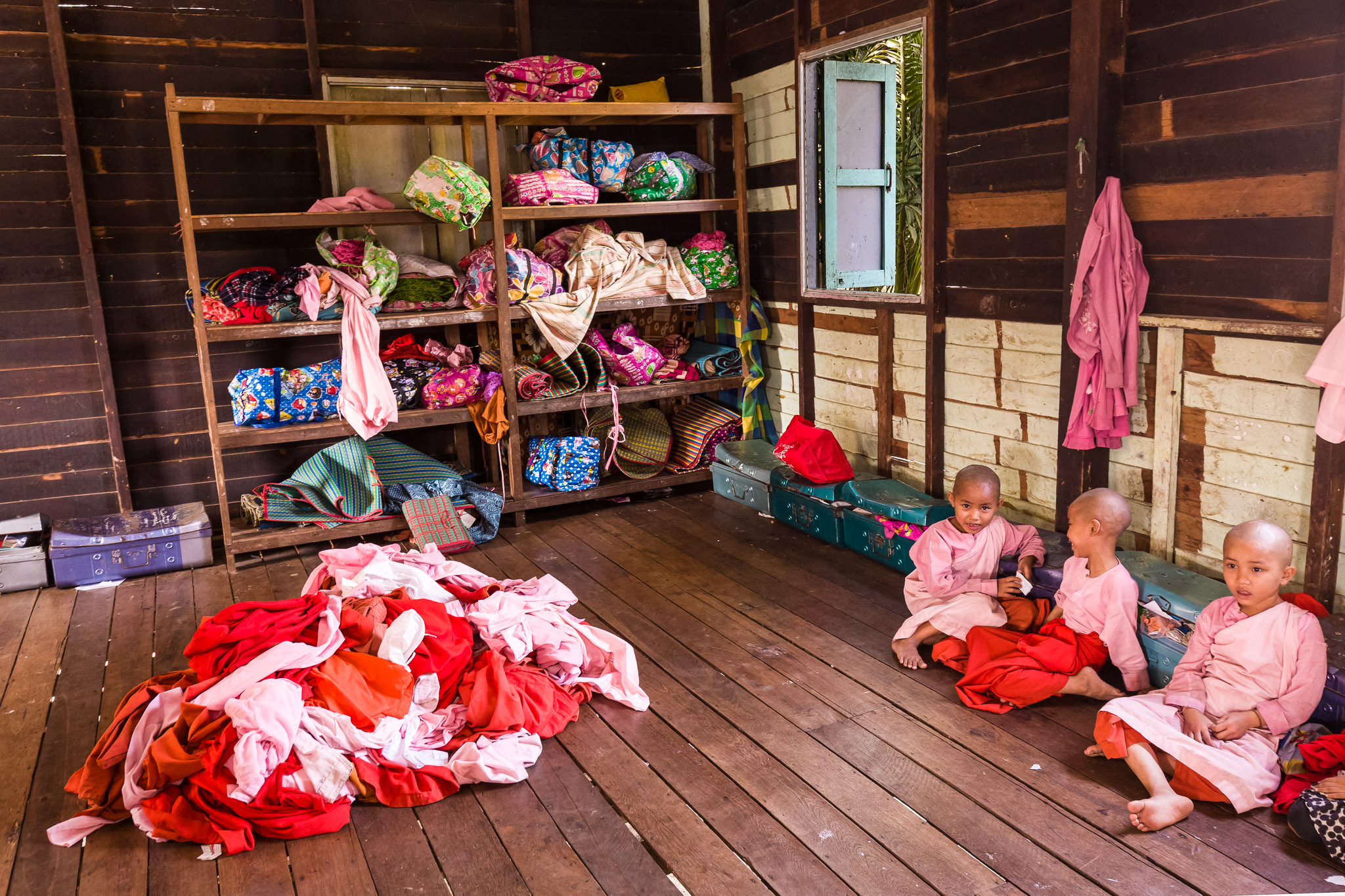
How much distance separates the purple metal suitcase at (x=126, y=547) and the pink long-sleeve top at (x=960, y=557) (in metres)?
3.77

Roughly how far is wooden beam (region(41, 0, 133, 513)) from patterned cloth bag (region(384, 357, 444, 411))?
150cm

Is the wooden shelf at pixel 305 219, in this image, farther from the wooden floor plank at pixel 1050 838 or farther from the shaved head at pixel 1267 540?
the shaved head at pixel 1267 540

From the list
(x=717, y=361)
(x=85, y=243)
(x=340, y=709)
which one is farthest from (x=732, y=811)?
(x=85, y=243)

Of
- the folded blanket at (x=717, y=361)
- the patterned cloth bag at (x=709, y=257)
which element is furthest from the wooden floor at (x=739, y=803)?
the patterned cloth bag at (x=709, y=257)

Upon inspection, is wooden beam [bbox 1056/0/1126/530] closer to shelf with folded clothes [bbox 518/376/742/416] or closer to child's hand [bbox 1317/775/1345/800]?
child's hand [bbox 1317/775/1345/800]

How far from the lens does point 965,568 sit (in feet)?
12.8

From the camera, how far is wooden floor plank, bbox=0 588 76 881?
3.03 m

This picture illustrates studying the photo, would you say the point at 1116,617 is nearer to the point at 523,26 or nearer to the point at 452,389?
the point at 452,389

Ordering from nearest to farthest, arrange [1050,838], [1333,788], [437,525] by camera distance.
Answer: [1333,788], [1050,838], [437,525]

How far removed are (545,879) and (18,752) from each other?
82.6 inches

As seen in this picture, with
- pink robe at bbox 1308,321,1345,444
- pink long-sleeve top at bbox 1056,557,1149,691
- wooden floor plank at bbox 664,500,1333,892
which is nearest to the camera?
wooden floor plank at bbox 664,500,1333,892

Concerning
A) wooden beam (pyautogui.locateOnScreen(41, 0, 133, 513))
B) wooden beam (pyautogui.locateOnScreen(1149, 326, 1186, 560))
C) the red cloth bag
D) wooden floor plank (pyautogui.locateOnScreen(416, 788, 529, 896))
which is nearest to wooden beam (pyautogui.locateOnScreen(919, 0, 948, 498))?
the red cloth bag

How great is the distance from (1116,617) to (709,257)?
11.5 feet

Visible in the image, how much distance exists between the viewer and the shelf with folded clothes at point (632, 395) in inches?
226
